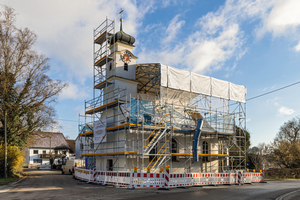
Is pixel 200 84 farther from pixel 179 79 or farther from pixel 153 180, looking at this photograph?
pixel 153 180

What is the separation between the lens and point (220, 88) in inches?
1021

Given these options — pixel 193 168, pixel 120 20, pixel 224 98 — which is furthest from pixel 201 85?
pixel 120 20

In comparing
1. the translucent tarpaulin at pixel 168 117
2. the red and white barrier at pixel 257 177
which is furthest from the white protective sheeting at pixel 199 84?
the red and white barrier at pixel 257 177

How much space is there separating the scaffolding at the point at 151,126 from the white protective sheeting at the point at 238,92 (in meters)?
0.65

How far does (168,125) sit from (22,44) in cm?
1675

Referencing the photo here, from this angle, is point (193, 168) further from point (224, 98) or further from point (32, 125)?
point (32, 125)

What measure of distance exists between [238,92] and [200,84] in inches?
218

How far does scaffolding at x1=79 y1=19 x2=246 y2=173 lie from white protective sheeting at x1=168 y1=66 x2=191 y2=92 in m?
0.82

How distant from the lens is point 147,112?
20578 millimetres

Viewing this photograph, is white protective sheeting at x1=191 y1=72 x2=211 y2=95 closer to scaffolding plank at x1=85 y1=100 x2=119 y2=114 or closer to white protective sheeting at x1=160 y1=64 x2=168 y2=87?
white protective sheeting at x1=160 y1=64 x2=168 y2=87

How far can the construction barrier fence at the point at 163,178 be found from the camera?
14859 millimetres

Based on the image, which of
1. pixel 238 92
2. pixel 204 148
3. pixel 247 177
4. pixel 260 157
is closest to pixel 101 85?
pixel 204 148

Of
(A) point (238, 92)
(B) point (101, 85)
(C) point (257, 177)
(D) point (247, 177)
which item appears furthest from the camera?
(A) point (238, 92)

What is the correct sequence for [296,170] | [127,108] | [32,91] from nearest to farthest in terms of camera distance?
[127,108]
[32,91]
[296,170]
